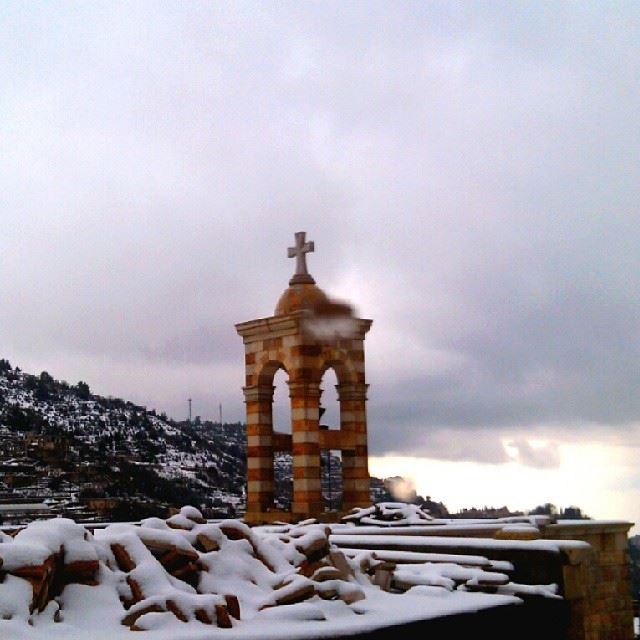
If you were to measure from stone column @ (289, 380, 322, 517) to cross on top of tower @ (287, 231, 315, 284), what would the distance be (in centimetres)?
174

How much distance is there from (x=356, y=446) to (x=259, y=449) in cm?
156

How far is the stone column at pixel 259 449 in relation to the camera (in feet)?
45.2

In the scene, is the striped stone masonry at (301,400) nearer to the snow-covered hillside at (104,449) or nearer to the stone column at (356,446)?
the stone column at (356,446)

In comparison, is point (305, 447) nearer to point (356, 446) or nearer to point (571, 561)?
point (356, 446)

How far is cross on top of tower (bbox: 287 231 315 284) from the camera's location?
13.9 meters

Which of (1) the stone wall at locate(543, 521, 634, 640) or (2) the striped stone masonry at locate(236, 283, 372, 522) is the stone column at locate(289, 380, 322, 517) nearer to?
(2) the striped stone masonry at locate(236, 283, 372, 522)

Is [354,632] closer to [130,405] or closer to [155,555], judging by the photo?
[155,555]

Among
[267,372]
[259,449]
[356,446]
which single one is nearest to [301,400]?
[267,372]

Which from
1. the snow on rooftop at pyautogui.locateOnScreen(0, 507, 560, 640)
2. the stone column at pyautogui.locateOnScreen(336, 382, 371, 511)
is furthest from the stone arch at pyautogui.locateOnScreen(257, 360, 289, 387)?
the snow on rooftop at pyautogui.locateOnScreen(0, 507, 560, 640)

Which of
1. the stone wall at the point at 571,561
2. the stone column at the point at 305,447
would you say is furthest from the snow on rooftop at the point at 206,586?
the stone column at the point at 305,447

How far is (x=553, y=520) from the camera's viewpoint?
33.9ft

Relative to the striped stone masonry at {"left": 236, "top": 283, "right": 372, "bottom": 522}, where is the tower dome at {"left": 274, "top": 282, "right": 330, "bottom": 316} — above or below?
above

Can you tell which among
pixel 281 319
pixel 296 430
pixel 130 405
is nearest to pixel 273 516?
pixel 296 430

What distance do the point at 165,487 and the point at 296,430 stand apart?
17.7m
